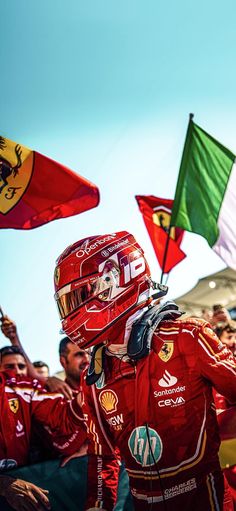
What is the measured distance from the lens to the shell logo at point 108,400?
353 cm

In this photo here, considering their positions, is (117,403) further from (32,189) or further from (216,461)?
(32,189)

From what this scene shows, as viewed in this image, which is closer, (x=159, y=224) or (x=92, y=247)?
(x=92, y=247)

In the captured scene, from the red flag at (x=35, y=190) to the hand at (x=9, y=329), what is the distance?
3.71 ft

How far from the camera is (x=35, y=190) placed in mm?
7941

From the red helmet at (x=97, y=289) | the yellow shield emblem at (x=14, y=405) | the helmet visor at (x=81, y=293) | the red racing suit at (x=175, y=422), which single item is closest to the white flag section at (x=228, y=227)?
the yellow shield emblem at (x=14, y=405)

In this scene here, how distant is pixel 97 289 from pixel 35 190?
4522 mm

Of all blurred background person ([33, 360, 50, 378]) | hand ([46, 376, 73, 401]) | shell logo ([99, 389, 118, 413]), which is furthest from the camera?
blurred background person ([33, 360, 50, 378])

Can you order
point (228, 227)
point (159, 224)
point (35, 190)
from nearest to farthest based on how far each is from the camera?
point (35, 190)
point (228, 227)
point (159, 224)

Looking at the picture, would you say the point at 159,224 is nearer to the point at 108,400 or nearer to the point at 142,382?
the point at 108,400

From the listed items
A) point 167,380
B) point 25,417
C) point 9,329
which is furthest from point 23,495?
point 9,329

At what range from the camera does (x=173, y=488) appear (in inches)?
132

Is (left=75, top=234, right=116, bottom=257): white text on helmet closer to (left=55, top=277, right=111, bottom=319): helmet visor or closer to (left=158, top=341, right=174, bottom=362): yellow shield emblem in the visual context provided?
(left=55, top=277, right=111, bottom=319): helmet visor

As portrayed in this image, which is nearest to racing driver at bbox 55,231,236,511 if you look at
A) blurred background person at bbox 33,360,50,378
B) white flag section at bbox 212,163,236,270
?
white flag section at bbox 212,163,236,270

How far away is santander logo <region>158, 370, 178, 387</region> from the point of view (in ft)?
11.0
